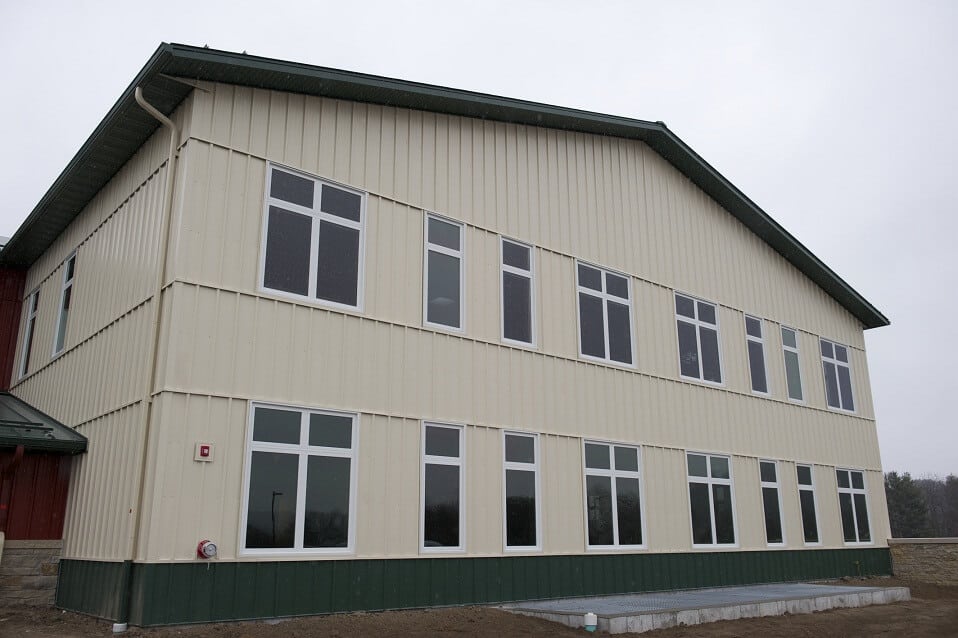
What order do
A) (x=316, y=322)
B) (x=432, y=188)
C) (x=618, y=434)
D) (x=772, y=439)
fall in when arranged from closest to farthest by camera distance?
(x=316, y=322) → (x=432, y=188) → (x=618, y=434) → (x=772, y=439)

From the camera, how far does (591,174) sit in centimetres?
1555

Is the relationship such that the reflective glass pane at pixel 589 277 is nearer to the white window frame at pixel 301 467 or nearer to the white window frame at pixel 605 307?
the white window frame at pixel 605 307

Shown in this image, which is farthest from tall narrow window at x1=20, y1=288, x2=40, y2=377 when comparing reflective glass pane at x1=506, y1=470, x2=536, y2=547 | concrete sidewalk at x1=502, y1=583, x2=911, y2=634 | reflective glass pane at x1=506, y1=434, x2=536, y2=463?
concrete sidewalk at x1=502, y1=583, x2=911, y2=634

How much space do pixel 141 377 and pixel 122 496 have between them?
1.43 m

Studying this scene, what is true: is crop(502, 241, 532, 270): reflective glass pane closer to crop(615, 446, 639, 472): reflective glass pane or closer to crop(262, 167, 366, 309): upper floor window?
crop(262, 167, 366, 309): upper floor window

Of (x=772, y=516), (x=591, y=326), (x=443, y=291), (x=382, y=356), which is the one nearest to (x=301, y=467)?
(x=382, y=356)

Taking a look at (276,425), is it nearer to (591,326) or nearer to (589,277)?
(591,326)

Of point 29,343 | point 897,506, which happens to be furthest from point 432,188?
point 897,506

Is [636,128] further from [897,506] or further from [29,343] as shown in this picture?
[897,506]

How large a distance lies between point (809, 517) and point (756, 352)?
Answer: 152 inches

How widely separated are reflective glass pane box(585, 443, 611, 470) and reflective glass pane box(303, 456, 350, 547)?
4.78 m

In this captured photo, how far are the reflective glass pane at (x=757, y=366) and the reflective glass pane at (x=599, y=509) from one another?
586 cm

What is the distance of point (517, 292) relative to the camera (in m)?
13.5

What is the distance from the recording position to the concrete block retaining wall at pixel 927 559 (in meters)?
19.6
